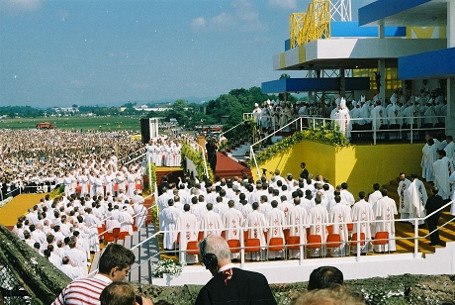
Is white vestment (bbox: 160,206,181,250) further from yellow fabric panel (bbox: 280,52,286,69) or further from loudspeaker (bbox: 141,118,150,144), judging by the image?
loudspeaker (bbox: 141,118,150,144)

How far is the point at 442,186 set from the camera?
15.8m

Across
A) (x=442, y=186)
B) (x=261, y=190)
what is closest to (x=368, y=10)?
(x=442, y=186)

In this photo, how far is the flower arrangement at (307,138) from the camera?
18.7m

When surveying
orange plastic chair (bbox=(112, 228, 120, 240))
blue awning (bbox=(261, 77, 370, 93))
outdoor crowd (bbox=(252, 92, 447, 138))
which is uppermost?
blue awning (bbox=(261, 77, 370, 93))

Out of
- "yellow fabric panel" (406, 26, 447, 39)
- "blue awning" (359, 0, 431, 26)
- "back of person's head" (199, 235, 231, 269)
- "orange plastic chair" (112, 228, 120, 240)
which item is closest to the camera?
"back of person's head" (199, 235, 231, 269)

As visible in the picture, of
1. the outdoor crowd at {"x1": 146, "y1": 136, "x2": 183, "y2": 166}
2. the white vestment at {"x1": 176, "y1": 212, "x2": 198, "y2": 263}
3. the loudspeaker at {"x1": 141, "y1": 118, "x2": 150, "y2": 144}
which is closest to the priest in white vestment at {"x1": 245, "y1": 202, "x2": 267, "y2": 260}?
the white vestment at {"x1": 176, "y1": 212, "x2": 198, "y2": 263}

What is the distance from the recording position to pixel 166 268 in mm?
12242

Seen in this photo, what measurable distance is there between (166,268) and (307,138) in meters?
10.4

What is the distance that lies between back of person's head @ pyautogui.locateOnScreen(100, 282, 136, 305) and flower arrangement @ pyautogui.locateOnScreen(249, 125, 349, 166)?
50.3 ft

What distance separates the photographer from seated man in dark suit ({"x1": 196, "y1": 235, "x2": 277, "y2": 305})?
419cm

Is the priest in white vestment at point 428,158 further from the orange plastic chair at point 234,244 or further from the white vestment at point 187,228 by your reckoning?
the white vestment at point 187,228

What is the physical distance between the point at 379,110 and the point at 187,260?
9.67m

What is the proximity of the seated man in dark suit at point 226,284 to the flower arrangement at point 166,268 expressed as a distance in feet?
26.7

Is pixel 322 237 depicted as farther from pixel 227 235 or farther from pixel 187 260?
pixel 187 260
